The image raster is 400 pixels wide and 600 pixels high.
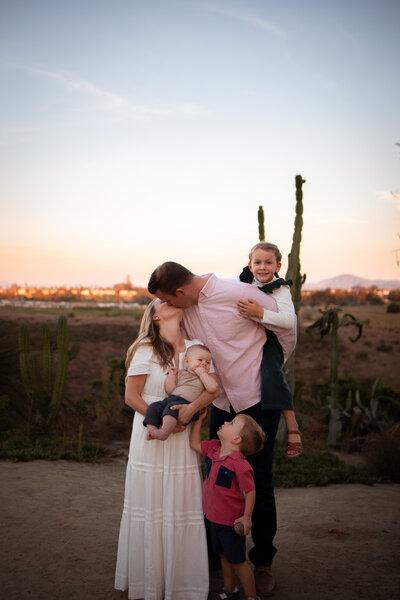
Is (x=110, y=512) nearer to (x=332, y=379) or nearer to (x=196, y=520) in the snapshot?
(x=196, y=520)

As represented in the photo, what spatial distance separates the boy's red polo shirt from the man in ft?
1.10

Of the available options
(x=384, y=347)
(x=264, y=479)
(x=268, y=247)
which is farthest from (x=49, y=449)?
(x=384, y=347)

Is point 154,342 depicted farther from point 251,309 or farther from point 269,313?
point 269,313

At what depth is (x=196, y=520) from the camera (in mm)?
3080

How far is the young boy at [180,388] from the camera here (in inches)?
114

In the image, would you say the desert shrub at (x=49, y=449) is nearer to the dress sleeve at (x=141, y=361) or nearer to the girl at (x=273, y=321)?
the dress sleeve at (x=141, y=361)

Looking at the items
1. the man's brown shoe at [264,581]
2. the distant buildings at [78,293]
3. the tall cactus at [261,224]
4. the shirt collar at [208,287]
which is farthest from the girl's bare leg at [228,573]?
the distant buildings at [78,293]

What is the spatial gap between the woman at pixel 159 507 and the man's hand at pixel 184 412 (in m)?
0.05

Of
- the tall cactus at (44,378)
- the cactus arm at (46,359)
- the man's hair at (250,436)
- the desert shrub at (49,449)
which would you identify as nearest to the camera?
the man's hair at (250,436)

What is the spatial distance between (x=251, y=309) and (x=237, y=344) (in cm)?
28

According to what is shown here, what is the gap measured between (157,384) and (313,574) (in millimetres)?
1929

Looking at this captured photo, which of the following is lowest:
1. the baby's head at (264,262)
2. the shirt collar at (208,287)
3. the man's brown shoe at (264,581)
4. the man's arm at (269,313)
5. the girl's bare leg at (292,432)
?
the man's brown shoe at (264,581)

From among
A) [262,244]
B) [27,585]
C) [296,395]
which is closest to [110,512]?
[27,585]

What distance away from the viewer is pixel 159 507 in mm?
3047
